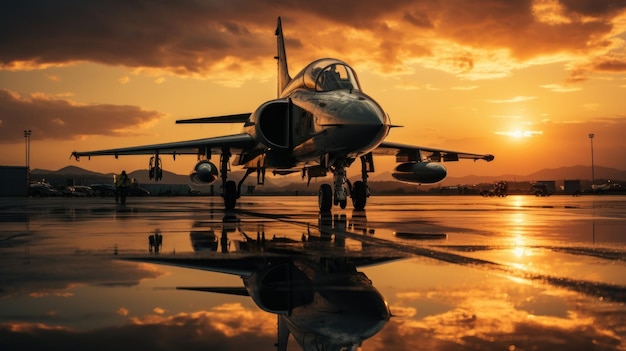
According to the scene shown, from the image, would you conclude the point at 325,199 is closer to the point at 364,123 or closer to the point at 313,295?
the point at 364,123

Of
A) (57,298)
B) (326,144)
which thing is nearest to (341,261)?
(57,298)

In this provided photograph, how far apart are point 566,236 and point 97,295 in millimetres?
7474

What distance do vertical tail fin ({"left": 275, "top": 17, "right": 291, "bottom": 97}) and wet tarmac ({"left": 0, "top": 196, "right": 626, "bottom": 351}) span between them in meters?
20.0

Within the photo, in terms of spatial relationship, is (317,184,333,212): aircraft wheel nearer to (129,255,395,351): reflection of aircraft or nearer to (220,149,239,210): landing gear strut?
(220,149,239,210): landing gear strut

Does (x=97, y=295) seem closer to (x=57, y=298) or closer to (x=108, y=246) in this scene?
(x=57, y=298)

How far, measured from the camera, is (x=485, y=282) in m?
5.09

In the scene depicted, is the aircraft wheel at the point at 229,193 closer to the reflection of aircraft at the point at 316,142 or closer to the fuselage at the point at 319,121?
the reflection of aircraft at the point at 316,142

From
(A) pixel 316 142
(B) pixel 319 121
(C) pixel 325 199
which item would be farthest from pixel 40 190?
(B) pixel 319 121

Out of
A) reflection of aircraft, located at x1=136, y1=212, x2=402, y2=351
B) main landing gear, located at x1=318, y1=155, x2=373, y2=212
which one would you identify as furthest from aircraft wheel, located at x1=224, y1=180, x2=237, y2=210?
reflection of aircraft, located at x1=136, y1=212, x2=402, y2=351

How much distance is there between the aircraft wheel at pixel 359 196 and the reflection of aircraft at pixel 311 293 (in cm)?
1349

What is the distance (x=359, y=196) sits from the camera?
2025 cm

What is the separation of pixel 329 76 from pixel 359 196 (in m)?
4.41

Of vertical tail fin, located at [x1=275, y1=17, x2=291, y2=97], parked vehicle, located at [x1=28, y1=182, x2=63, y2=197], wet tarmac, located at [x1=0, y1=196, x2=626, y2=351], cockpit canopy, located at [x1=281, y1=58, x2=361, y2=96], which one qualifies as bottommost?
wet tarmac, located at [x1=0, y1=196, x2=626, y2=351]

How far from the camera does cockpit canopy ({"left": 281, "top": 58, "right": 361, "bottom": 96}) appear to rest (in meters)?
17.3
